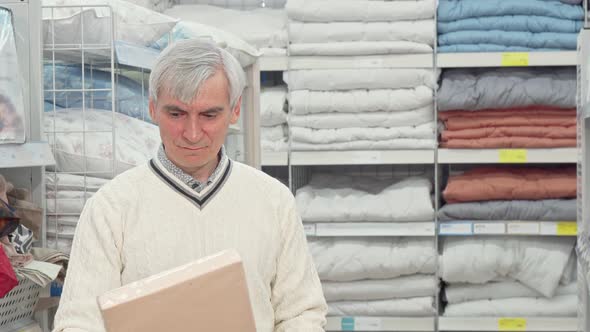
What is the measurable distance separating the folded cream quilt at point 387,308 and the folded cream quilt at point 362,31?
1207mm

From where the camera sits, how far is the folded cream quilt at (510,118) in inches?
158

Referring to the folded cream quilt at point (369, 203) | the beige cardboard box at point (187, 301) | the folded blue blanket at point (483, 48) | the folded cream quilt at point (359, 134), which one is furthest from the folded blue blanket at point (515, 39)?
the beige cardboard box at point (187, 301)

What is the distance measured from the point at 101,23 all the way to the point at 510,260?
2.48 meters

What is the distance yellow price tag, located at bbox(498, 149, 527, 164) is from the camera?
4008 mm

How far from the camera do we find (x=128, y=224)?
154 cm

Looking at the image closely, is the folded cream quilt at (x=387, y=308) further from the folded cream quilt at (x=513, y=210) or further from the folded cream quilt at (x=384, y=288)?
the folded cream quilt at (x=513, y=210)

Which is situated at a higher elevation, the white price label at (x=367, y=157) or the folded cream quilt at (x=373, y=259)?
the white price label at (x=367, y=157)

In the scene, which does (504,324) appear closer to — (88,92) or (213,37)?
(213,37)

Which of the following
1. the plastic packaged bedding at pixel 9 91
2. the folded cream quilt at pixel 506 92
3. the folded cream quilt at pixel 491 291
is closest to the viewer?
the plastic packaged bedding at pixel 9 91

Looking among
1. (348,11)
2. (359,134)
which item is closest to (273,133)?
(359,134)

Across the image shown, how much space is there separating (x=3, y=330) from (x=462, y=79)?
8.70 feet

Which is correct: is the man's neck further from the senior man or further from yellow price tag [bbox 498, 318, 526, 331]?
yellow price tag [bbox 498, 318, 526, 331]

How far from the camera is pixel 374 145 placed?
13.6 ft

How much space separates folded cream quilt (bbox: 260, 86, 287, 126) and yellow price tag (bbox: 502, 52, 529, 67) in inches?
40.0
